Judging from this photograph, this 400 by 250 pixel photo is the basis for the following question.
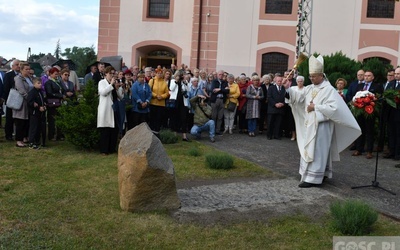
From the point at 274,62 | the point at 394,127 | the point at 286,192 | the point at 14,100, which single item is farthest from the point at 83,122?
the point at 274,62

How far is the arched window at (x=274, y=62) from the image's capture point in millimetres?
21047

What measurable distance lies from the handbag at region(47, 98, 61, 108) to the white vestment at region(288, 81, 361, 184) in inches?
233

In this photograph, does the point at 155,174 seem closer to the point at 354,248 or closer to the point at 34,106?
the point at 354,248

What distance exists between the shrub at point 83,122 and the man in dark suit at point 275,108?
519cm

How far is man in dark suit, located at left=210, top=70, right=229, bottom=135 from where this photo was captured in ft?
45.7

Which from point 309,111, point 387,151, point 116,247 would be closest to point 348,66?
point 387,151

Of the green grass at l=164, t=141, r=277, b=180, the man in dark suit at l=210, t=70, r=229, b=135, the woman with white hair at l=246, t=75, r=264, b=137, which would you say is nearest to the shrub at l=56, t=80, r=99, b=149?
the green grass at l=164, t=141, r=277, b=180

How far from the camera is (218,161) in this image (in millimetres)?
8930

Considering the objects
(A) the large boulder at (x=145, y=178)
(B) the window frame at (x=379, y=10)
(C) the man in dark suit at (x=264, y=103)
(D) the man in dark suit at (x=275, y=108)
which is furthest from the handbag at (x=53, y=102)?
(B) the window frame at (x=379, y=10)

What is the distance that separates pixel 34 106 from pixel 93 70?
9.81ft

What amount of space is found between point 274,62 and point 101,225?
16512mm

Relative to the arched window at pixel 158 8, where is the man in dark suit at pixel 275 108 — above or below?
below

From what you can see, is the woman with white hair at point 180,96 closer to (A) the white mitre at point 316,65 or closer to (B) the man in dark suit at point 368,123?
(B) the man in dark suit at point 368,123

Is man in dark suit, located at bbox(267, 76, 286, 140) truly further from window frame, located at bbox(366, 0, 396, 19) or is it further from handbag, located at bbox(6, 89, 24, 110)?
window frame, located at bbox(366, 0, 396, 19)
